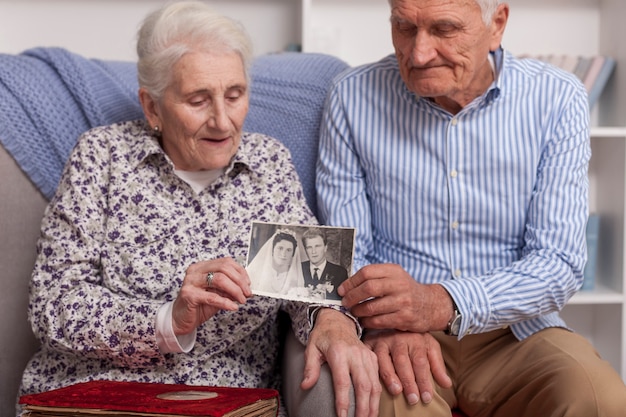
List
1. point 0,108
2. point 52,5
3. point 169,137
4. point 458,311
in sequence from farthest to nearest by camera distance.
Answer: point 52,5
point 0,108
point 169,137
point 458,311

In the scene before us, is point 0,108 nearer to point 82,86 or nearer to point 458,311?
point 82,86

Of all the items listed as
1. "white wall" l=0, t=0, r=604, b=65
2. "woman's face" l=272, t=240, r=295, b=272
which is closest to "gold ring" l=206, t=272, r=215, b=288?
"woman's face" l=272, t=240, r=295, b=272

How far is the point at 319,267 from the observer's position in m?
1.52

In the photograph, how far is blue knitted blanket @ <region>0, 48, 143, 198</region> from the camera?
1.87m

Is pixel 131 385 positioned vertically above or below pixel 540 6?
below

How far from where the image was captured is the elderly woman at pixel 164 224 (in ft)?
5.28

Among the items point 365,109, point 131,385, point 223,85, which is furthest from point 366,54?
point 131,385

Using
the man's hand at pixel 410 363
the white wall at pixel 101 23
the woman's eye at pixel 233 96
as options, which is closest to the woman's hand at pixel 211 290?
the man's hand at pixel 410 363

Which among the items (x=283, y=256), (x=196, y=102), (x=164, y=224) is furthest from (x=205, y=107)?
(x=283, y=256)

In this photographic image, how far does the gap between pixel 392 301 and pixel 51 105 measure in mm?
986

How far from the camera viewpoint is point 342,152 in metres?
1.86

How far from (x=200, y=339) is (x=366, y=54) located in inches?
64.2

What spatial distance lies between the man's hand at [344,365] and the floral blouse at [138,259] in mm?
126

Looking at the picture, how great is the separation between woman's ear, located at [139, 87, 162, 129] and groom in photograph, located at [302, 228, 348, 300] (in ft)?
1.64
